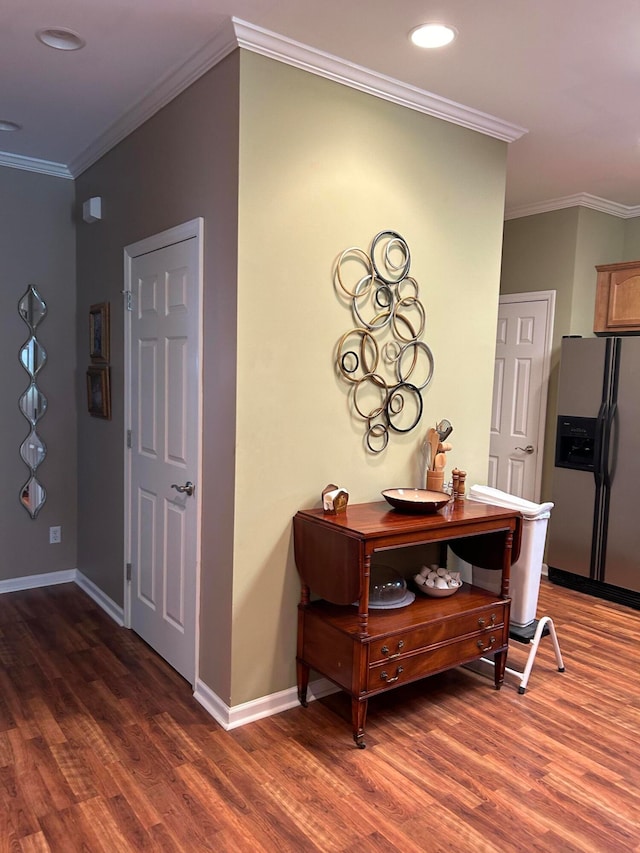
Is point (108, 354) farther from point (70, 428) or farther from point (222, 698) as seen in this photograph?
point (222, 698)

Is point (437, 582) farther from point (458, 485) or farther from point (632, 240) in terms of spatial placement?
point (632, 240)

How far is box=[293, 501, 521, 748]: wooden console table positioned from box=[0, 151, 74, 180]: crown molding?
2.83m

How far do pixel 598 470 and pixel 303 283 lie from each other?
2647 millimetres

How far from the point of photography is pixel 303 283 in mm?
2605

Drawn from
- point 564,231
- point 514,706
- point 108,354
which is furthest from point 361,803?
point 564,231

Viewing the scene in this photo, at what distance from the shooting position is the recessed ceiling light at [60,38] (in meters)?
2.40

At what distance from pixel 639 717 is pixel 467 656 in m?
0.78

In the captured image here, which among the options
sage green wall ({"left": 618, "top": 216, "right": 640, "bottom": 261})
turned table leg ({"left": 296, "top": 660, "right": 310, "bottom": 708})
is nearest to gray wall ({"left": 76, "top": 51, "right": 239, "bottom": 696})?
turned table leg ({"left": 296, "top": 660, "right": 310, "bottom": 708})

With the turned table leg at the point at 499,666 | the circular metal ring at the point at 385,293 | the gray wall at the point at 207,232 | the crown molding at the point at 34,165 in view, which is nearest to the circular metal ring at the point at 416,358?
the circular metal ring at the point at 385,293

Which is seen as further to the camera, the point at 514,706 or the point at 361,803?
the point at 514,706

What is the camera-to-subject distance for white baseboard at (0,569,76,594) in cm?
402

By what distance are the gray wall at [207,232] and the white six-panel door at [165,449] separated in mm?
117

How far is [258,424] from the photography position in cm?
253

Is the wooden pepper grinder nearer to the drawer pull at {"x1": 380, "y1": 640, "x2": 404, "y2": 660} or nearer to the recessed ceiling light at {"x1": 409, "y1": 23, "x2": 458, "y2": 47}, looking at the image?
the drawer pull at {"x1": 380, "y1": 640, "x2": 404, "y2": 660}
